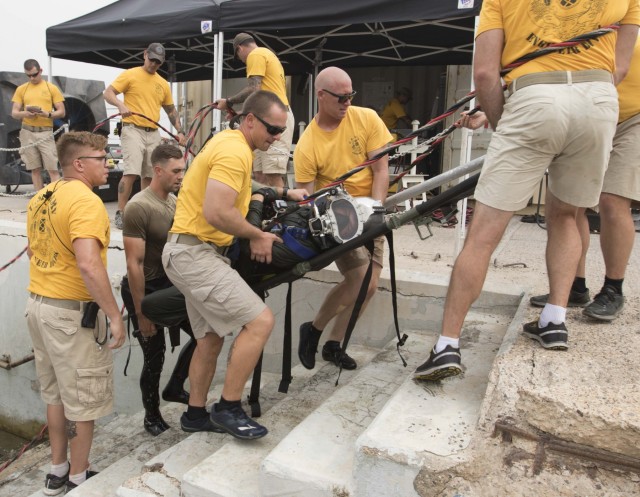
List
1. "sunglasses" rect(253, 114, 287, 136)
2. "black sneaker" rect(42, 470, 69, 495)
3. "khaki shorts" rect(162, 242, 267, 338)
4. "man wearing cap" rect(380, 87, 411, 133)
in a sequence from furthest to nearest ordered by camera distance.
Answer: "man wearing cap" rect(380, 87, 411, 133), "black sneaker" rect(42, 470, 69, 495), "sunglasses" rect(253, 114, 287, 136), "khaki shorts" rect(162, 242, 267, 338)

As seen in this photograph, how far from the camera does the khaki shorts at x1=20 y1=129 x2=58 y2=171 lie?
309 inches

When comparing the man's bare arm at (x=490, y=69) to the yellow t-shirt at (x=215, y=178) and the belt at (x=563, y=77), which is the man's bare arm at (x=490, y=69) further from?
the yellow t-shirt at (x=215, y=178)

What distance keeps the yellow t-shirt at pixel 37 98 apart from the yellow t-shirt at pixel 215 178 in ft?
20.0

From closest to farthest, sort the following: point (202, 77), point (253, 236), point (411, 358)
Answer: point (253, 236)
point (411, 358)
point (202, 77)

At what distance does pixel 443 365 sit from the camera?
2.30 meters

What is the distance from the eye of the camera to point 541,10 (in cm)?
224

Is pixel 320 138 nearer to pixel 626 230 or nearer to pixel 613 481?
pixel 626 230

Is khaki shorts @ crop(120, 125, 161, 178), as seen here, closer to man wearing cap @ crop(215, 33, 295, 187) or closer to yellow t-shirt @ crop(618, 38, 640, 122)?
man wearing cap @ crop(215, 33, 295, 187)

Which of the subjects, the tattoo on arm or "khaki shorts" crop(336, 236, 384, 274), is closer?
the tattoo on arm

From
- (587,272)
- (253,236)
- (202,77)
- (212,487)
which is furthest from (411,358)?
(202,77)

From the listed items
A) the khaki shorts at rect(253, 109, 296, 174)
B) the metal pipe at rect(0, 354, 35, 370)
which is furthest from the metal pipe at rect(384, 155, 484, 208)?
the metal pipe at rect(0, 354, 35, 370)

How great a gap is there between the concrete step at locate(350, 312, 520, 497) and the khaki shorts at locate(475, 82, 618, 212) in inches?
29.5

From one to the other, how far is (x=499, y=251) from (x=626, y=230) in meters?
2.59

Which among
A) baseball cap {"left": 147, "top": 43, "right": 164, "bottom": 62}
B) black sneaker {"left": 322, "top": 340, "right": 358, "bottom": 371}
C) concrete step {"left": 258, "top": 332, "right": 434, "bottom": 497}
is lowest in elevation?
black sneaker {"left": 322, "top": 340, "right": 358, "bottom": 371}
